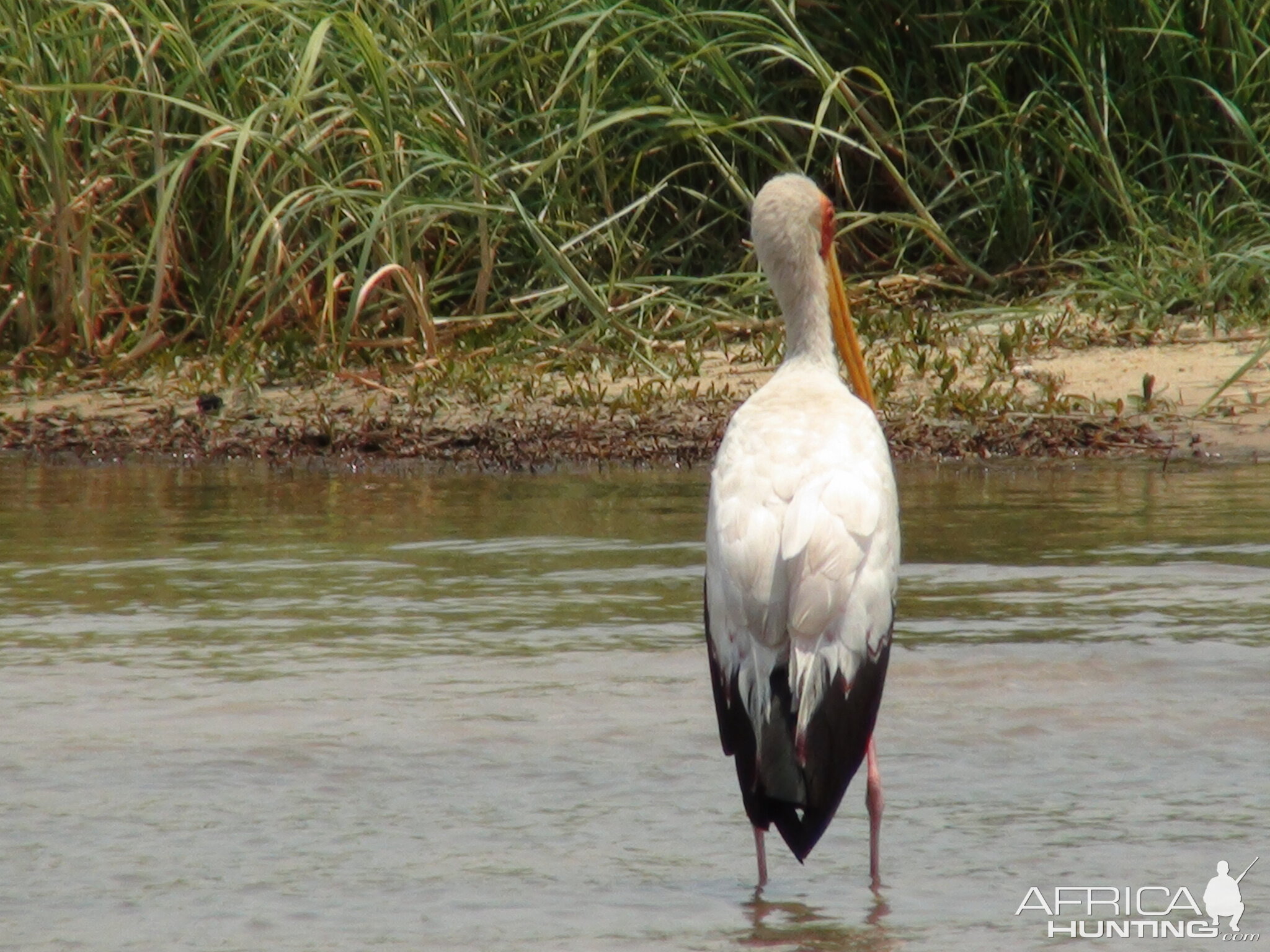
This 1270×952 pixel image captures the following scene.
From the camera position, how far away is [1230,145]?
31.2ft

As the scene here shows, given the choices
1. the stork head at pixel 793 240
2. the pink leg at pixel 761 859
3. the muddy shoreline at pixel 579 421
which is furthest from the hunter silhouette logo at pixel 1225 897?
the muddy shoreline at pixel 579 421

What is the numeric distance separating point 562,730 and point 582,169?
493cm

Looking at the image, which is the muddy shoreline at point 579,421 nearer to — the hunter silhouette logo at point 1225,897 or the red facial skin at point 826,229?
the red facial skin at point 826,229

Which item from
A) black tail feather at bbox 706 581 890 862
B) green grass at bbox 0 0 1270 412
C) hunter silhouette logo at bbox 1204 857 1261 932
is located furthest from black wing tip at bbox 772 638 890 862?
green grass at bbox 0 0 1270 412

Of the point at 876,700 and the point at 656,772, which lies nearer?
the point at 876,700

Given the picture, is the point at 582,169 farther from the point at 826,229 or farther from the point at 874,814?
the point at 874,814

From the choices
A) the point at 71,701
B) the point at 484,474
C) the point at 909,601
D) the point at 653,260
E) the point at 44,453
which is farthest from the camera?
the point at 653,260

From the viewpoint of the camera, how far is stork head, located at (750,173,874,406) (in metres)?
4.96

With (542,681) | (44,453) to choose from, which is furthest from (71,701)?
(44,453)

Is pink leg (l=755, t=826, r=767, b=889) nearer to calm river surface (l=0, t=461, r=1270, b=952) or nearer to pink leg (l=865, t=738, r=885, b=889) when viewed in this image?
calm river surface (l=0, t=461, r=1270, b=952)

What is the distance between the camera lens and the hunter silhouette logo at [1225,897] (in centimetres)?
344

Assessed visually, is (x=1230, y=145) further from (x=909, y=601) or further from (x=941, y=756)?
(x=941, y=756)

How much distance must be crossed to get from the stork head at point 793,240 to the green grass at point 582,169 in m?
3.47

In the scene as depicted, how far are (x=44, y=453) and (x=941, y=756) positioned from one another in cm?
498
